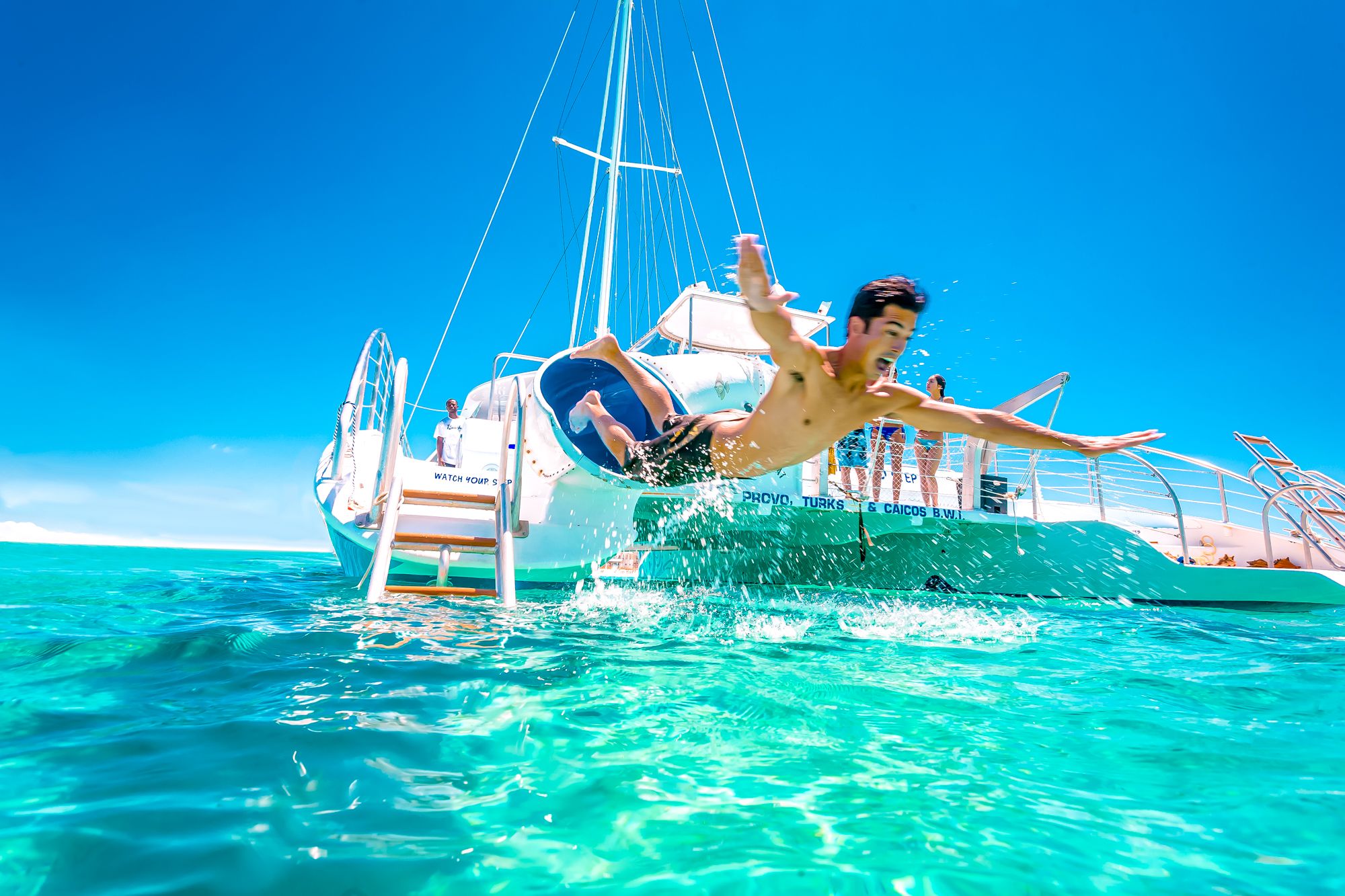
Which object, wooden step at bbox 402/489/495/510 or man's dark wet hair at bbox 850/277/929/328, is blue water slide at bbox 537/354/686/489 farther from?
man's dark wet hair at bbox 850/277/929/328

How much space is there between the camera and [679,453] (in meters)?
4.71

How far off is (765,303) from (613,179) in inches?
420

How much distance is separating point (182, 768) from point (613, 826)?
1.21 meters

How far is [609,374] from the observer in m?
6.87

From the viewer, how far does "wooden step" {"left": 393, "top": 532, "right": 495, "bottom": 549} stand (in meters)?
5.86

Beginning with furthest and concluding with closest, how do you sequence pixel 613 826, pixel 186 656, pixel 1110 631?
pixel 1110 631
pixel 186 656
pixel 613 826

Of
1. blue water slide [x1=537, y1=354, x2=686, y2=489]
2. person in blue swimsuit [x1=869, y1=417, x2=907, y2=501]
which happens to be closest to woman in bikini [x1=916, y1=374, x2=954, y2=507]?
person in blue swimsuit [x1=869, y1=417, x2=907, y2=501]

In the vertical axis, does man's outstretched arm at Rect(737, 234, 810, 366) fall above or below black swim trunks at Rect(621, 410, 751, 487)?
above

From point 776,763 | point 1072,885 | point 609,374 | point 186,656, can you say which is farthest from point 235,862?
point 609,374

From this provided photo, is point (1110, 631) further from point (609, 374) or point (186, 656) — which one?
point (186, 656)

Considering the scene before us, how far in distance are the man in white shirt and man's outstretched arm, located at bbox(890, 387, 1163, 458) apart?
777 cm

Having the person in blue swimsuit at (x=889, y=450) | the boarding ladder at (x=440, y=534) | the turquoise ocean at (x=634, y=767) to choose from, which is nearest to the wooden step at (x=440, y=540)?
the boarding ladder at (x=440, y=534)

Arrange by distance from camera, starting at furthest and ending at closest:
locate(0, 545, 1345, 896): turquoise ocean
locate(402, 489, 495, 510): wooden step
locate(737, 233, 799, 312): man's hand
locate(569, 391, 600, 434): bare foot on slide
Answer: locate(402, 489, 495, 510): wooden step
locate(569, 391, 600, 434): bare foot on slide
locate(737, 233, 799, 312): man's hand
locate(0, 545, 1345, 896): turquoise ocean

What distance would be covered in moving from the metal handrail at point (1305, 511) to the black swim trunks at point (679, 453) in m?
10.0
